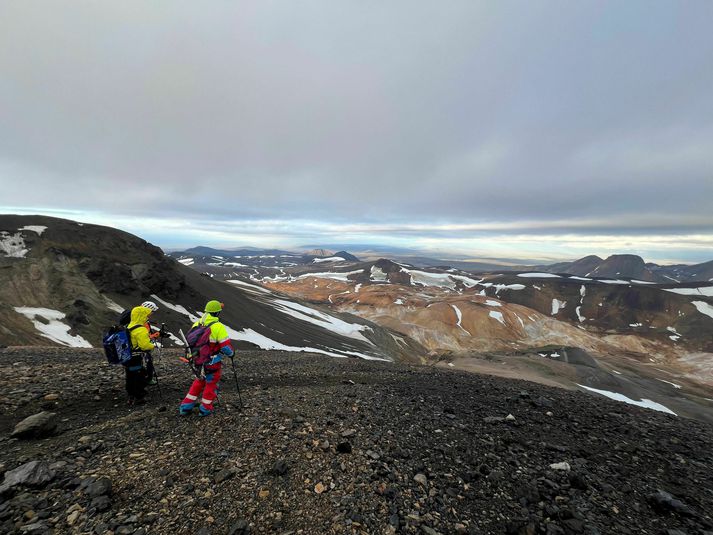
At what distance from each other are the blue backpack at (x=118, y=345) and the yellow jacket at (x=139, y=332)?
0.47 feet

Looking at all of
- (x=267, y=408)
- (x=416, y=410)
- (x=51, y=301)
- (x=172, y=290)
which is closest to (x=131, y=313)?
(x=267, y=408)

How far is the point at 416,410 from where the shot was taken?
919 centimetres

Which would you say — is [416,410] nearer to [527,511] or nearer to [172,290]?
[527,511]

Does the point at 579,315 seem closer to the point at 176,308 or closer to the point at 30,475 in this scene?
the point at 176,308

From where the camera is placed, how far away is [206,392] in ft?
26.5

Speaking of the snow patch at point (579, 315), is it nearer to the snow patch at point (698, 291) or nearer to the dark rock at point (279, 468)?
the snow patch at point (698, 291)

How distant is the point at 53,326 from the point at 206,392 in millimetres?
31197

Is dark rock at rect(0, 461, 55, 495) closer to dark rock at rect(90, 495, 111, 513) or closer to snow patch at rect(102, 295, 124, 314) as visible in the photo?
dark rock at rect(90, 495, 111, 513)

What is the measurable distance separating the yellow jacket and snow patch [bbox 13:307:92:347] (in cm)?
2401

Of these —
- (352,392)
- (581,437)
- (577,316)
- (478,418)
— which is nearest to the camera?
(581,437)

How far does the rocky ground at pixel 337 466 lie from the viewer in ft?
15.9

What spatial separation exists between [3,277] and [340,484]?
46.2m

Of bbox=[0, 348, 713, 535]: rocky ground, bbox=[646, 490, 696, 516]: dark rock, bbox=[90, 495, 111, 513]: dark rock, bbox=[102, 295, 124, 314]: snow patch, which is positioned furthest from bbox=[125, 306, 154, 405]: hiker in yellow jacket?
bbox=[102, 295, 124, 314]: snow patch

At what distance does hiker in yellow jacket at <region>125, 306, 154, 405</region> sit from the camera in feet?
29.1
